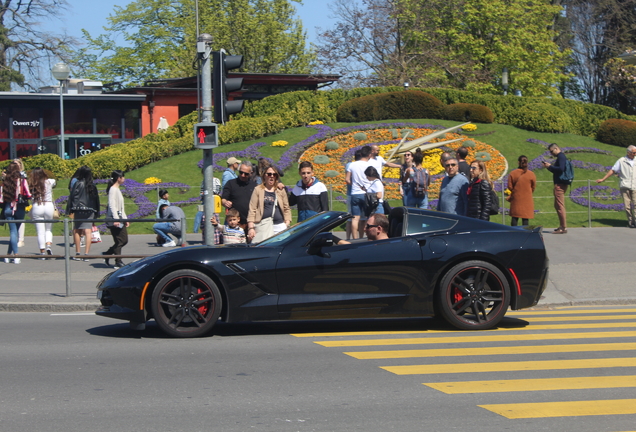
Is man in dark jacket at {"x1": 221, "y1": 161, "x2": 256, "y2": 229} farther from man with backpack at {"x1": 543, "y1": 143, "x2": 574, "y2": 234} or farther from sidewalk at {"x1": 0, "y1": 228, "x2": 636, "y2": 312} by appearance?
A: man with backpack at {"x1": 543, "y1": 143, "x2": 574, "y2": 234}

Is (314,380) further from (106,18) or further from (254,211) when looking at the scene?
(106,18)

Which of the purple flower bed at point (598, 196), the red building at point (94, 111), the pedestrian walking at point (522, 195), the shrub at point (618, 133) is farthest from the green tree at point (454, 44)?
the pedestrian walking at point (522, 195)

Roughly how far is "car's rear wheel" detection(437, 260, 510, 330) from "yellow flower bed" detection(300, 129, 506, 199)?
1646 cm

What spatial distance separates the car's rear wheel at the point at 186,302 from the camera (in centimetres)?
741

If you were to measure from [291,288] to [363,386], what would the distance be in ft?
6.86

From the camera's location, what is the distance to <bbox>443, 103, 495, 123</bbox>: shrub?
3341cm

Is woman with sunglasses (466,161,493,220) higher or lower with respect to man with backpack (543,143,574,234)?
lower

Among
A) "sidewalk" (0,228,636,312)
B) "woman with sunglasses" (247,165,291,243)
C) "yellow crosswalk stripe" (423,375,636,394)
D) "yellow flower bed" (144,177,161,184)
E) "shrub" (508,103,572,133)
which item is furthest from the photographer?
"shrub" (508,103,572,133)

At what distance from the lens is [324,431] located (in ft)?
14.8

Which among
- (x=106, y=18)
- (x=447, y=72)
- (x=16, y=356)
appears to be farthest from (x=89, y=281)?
(x=106, y=18)

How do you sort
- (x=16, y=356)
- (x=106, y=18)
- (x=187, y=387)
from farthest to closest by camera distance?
(x=106, y=18) → (x=16, y=356) → (x=187, y=387)

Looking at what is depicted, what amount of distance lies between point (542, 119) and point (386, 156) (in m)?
9.89

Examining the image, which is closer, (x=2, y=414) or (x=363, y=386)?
(x=2, y=414)

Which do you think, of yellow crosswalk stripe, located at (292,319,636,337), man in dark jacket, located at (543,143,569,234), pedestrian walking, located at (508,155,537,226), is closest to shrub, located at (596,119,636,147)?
man in dark jacket, located at (543,143,569,234)
